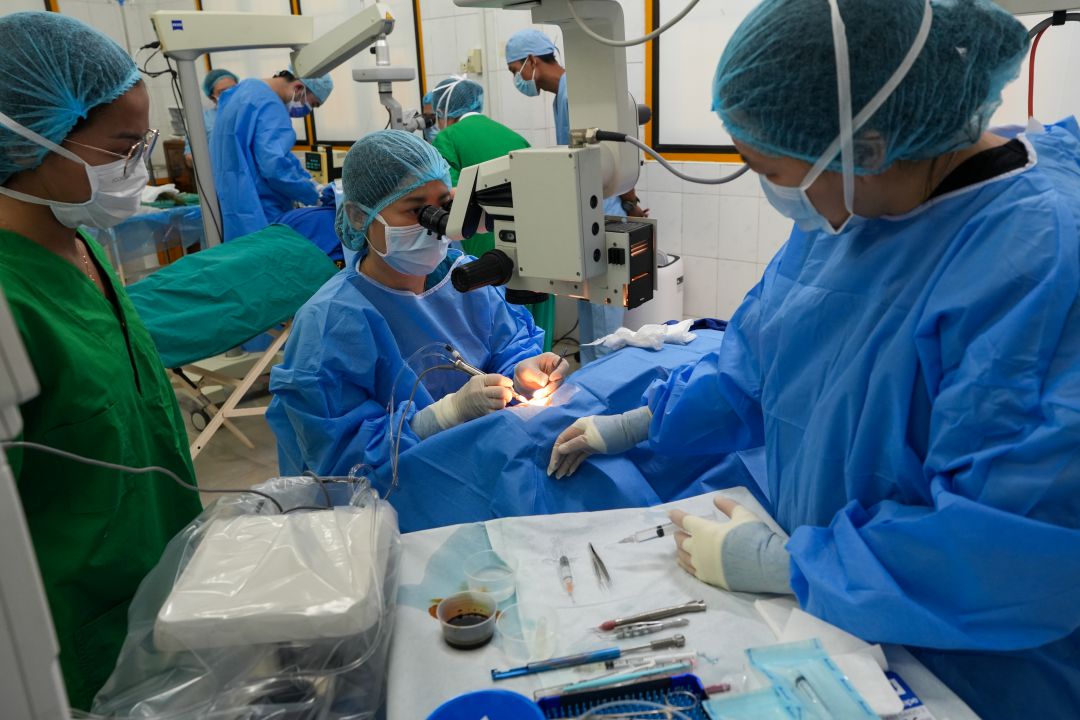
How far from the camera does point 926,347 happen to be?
0.96 metres

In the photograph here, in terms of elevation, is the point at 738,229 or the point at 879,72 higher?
the point at 879,72

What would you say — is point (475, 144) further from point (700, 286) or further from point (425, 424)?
point (425, 424)

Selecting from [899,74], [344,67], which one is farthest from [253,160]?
[899,74]

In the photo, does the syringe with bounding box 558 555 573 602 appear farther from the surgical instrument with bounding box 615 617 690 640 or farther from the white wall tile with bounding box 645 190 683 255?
the white wall tile with bounding box 645 190 683 255

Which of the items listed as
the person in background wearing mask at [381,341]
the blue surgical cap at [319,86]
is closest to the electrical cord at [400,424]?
the person in background wearing mask at [381,341]

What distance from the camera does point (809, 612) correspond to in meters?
1.00

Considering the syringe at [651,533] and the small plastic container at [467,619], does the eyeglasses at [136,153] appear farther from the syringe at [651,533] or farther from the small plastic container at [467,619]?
the syringe at [651,533]

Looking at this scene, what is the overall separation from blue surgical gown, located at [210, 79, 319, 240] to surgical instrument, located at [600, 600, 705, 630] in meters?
3.88

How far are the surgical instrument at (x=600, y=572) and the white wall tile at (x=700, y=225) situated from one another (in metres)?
3.37

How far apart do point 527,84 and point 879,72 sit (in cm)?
355

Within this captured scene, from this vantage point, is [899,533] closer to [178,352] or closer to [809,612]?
[809,612]

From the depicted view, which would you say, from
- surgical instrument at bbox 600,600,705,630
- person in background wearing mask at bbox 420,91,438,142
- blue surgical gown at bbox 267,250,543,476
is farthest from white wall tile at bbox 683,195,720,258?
surgical instrument at bbox 600,600,705,630

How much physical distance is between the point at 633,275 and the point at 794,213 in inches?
10.3

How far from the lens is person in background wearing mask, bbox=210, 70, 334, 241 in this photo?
13.9ft
